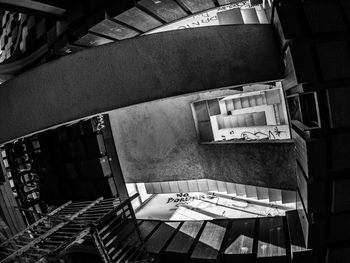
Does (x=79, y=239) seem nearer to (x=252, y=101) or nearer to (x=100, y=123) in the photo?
(x=100, y=123)

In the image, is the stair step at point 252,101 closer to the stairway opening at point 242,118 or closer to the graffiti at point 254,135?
the stairway opening at point 242,118

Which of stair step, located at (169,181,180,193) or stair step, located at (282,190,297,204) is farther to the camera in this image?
stair step, located at (169,181,180,193)

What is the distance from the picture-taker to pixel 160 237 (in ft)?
10.2

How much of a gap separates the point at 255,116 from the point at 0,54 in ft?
17.4

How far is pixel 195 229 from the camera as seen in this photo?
309 centimetres

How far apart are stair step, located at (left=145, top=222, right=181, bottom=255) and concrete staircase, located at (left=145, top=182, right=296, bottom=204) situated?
2.56 ft

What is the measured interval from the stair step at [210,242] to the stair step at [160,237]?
48cm

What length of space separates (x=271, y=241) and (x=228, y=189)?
140cm

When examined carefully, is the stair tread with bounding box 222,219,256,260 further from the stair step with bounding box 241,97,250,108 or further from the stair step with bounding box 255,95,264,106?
the stair step with bounding box 241,97,250,108

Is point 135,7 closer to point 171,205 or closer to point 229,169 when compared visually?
point 229,169

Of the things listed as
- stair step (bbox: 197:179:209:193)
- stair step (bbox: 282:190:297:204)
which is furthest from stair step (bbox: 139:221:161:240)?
stair step (bbox: 282:190:297:204)

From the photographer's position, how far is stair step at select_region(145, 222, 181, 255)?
9.37ft

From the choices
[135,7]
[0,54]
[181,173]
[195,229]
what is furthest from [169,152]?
[0,54]

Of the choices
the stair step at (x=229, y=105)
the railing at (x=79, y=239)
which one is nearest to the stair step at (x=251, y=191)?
the stair step at (x=229, y=105)
